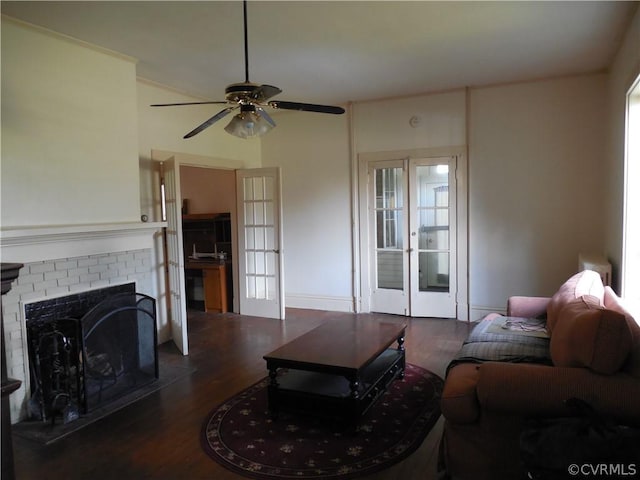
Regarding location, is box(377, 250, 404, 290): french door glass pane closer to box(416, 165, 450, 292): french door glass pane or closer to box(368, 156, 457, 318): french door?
box(368, 156, 457, 318): french door

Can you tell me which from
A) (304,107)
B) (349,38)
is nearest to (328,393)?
(304,107)

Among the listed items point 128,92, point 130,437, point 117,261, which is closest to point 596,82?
point 128,92

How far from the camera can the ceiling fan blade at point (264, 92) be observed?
2734 mm

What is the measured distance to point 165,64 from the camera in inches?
169

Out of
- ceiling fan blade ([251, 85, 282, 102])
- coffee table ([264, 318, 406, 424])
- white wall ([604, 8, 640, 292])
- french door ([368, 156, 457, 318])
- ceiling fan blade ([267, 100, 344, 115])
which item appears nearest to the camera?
ceiling fan blade ([251, 85, 282, 102])

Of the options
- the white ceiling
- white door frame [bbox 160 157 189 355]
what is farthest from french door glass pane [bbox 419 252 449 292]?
white door frame [bbox 160 157 189 355]

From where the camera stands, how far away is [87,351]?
10.8 ft

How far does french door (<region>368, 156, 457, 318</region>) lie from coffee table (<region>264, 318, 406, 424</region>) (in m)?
2.30

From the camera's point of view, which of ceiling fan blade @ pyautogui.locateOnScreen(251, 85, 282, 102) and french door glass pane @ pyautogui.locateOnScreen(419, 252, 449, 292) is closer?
ceiling fan blade @ pyautogui.locateOnScreen(251, 85, 282, 102)

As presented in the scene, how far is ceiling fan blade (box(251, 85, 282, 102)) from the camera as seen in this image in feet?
8.97

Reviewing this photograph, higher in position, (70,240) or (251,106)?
(251,106)

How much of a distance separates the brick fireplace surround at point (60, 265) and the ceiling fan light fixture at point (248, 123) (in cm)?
148

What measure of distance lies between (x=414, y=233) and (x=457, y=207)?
1.96 ft

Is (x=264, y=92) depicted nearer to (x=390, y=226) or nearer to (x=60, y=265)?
(x=60, y=265)
